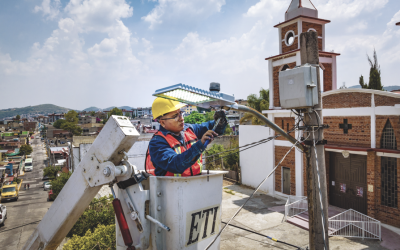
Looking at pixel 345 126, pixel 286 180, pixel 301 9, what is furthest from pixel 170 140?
pixel 301 9

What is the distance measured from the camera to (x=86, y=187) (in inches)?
138

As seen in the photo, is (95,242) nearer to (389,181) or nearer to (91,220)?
(91,220)

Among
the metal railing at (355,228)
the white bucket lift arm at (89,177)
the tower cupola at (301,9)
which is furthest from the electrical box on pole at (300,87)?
the tower cupola at (301,9)

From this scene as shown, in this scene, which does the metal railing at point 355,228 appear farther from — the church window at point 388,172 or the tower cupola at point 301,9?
the tower cupola at point 301,9

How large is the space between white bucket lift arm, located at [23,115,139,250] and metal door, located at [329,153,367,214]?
1342cm

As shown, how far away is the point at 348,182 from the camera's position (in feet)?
47.0

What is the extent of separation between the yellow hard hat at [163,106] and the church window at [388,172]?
12173mm

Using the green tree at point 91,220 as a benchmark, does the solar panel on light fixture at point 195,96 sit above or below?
above

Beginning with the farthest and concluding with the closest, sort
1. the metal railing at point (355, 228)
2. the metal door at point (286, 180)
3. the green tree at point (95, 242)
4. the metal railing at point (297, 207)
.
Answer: the metal door at point (286, 180), the metal railing at point (297, 207), the metal railing at point (355, 228), the green tree at point (95, 242)

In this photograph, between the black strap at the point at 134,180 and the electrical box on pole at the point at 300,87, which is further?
the electrical box on pole at the point at 300,87

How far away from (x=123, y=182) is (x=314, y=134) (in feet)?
11.2

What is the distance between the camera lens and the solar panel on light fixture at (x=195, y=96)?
2.82 metres

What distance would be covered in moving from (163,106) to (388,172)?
1268 centimetres

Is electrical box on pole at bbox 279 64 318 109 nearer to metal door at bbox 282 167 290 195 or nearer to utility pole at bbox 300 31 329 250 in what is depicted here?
utility pole at bbox 300 31 329 250
